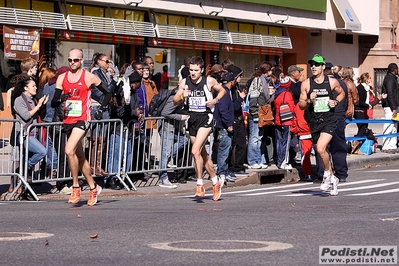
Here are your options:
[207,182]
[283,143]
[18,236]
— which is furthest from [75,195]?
[283,143]

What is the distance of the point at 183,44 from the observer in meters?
30.5

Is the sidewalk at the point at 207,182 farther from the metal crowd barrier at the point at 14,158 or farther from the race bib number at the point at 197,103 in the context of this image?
the race bib number at the point at 197,103

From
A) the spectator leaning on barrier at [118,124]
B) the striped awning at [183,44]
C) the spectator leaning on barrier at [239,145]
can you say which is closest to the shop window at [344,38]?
the striped awning at [183,44]

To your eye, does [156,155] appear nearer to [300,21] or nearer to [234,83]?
[234,83]

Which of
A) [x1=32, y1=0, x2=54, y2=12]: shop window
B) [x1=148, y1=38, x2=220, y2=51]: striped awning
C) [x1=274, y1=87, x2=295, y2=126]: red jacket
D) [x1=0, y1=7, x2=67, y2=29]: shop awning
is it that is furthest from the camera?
[x1=148, y1=38, x2=220, y2=51]: striped awning

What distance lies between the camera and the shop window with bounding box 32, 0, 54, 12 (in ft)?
82.2

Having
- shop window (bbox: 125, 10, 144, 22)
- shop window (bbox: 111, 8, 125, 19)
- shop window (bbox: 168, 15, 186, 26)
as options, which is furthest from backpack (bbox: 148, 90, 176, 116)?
shop window (bbox: 168, 15, 186, 26)

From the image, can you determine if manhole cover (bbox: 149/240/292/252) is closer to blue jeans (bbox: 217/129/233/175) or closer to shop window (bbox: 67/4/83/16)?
blue jeans (bbox: 217/129/233/175)

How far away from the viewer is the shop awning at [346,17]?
121 feet

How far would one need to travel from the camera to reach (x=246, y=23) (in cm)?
3312

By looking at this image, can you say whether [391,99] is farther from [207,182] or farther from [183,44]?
[183,44]

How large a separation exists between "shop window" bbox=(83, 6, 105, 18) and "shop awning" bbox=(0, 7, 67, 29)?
1193 millimetres

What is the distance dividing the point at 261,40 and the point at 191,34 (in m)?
4.13

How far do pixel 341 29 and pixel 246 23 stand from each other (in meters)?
5.51
